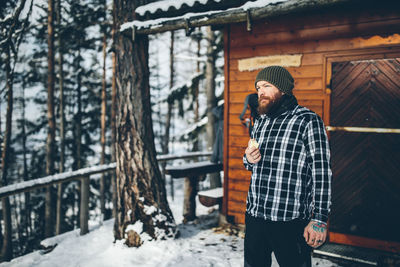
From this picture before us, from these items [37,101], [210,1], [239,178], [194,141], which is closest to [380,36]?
[210,1]

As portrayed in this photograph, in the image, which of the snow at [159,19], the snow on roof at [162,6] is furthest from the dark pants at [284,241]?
the snow on roof at [162,6]

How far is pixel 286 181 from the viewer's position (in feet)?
6.86

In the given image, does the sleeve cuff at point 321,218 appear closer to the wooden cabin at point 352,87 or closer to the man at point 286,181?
the man at point 286,181

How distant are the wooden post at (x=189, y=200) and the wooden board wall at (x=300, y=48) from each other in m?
0.96

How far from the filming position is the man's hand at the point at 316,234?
6.30 ft

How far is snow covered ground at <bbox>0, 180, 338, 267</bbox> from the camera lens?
4078mm

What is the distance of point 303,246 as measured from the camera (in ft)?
6.77

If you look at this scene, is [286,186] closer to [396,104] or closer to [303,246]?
[303,246]

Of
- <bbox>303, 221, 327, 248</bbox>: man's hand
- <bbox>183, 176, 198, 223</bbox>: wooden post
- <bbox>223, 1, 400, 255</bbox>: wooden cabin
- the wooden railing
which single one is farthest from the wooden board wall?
<bbox>303, 221, 327, 248</bbox>: man's hand

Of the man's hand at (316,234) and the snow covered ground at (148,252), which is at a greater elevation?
the man's hand at (316,234)

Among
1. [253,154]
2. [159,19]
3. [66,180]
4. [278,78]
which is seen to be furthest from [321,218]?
[66,180]

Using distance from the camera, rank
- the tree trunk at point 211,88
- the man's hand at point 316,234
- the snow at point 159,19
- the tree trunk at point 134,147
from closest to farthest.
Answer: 1. the man's hand at point 316,234
2. the snow at point 159,19
3. the tree trunk at point 134,147
4. the tree trunk at point 211,88

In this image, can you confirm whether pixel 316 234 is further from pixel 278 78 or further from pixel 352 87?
pixel 352 87

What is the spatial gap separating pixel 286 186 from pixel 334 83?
9.57 feet
